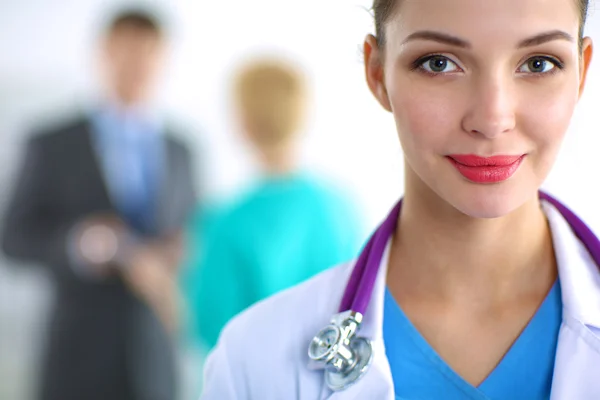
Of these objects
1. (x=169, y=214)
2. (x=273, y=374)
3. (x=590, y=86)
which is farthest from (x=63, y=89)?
(x=273, y=374)

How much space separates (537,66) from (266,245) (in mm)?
1210

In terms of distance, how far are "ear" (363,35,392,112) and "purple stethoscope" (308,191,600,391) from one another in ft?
0.63

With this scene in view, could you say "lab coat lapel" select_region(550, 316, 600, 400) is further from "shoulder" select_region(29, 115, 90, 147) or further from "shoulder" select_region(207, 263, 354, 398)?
"shoulder" select_region(29, 115, 90, 147)

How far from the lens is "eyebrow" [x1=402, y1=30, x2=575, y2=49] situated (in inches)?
34.8

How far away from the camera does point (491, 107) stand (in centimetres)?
87

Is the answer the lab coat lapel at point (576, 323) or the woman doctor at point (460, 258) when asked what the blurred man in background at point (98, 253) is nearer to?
the woman doctor at point (460, 258)

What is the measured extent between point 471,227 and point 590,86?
176 cm

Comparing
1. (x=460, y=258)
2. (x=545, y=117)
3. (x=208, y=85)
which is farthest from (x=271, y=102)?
(x=208, y=85)

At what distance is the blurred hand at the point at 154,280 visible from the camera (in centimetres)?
258

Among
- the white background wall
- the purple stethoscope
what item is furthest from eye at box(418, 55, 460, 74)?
the white background wall

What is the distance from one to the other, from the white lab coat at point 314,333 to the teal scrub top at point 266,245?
920mm

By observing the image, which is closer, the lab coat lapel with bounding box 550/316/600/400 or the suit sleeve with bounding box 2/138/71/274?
the lab coat lapel with bounding box 550/316/600/400

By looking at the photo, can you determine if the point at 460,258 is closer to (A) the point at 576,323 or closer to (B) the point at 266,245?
(A) the point at 576,323

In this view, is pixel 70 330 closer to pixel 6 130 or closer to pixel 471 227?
pixel 6 130
